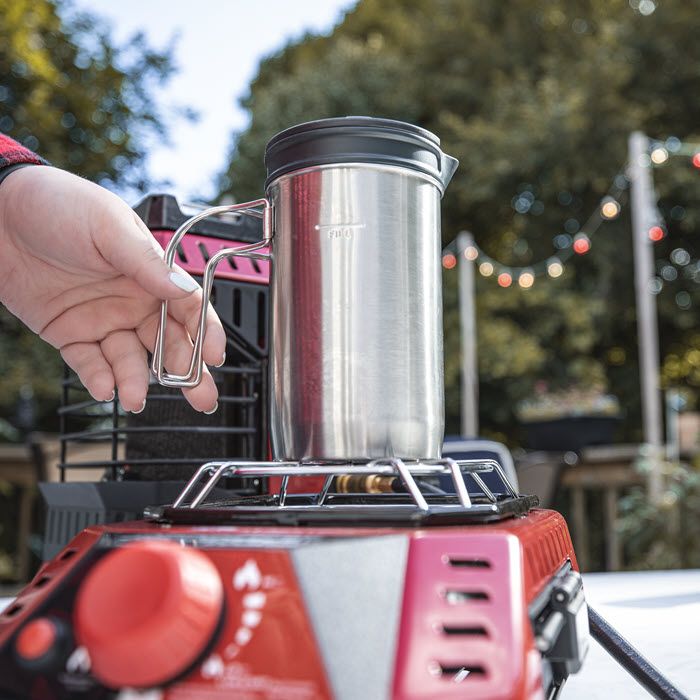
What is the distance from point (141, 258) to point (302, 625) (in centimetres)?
32

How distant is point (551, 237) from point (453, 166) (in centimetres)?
706

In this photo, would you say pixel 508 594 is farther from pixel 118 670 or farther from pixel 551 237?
pixel 551 237

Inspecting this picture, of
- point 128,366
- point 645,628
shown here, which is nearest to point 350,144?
point 128,366

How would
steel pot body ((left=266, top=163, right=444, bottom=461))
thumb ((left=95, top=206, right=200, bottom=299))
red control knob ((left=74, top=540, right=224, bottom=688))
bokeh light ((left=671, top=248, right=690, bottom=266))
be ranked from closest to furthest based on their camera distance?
red control knob ((left=74, top=540, right=224, bottom=688)) → steel pot body ((left=266, top=163, right=444, bottom=461)) → thumb ((left=95, top=206, right=200, bottom=299)) → bokeh light ((left=671, top=248, right=690, bottom=266))

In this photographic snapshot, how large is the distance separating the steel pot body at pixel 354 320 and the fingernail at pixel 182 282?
104 mm

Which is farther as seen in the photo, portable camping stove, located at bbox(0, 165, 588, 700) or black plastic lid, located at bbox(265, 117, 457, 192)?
black plastic lid, located at bbox(265, 117, 457, 192)

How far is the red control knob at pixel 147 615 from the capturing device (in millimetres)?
289

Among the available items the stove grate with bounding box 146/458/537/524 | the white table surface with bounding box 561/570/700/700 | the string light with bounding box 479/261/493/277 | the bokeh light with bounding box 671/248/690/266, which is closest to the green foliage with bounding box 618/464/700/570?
the string light with bounding box 479/261/493/277

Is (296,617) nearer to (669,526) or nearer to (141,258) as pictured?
(141,258)

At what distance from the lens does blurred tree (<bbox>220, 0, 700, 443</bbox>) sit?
6816 millimetres

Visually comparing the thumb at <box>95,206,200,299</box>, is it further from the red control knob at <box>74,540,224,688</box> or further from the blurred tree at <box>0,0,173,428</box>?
the blurred tree at <box>0,0,173,428</box>

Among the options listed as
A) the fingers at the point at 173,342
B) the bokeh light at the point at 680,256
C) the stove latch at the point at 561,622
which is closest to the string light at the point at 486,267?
the bokeh light at the point at 680,256

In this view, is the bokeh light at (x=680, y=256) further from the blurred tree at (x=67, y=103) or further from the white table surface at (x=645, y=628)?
the white table surface at (x=645, y=628)

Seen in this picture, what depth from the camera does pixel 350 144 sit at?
0.45 meters
